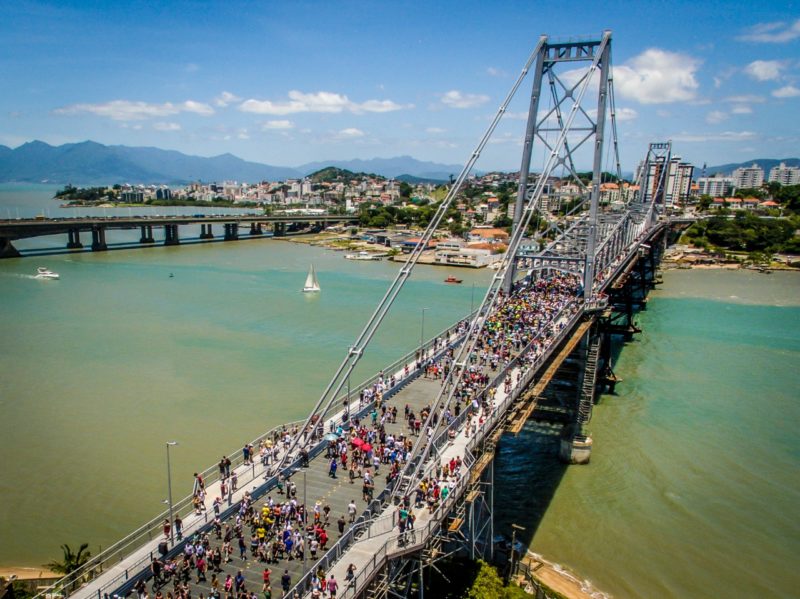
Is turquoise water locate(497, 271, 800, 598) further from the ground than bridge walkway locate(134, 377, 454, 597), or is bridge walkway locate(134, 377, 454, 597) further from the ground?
bridge walkway locate(134, 377, 454, 597)

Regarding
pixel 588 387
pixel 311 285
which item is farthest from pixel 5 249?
pixel 588 387

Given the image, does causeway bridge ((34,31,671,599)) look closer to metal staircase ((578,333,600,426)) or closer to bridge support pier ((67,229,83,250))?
metal staircase ((578,333,600,426))

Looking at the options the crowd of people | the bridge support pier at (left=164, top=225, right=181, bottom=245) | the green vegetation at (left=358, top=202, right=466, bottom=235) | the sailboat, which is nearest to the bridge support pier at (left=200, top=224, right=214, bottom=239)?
the bridge support pier at (left=164, top=225, right=181, bottom=245)

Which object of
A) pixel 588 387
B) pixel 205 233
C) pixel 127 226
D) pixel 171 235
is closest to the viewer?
pixel 588 387

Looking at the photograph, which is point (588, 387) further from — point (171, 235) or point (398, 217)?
point (398, 217)

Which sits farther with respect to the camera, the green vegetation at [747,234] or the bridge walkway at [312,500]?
the green vegetation at [747,234]

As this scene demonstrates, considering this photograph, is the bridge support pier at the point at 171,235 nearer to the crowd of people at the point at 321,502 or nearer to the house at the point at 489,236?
the house at the point at 489,236

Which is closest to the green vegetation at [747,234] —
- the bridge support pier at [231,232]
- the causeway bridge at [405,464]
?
the causeway bridge at [405,464]
